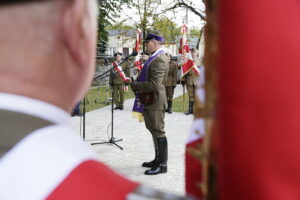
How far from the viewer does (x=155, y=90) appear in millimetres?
5316

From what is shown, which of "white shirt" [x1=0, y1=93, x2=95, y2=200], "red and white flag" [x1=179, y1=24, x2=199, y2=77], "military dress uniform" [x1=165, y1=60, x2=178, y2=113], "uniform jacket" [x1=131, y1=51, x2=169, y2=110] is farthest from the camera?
"military dress uniform" [x1=165, y1=60, x2=178, y2=113]

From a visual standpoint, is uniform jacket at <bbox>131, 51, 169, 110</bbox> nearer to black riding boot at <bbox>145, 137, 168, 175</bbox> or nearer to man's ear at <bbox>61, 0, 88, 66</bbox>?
black riding boot at <bbox>145, 137, 168, 175</bbox>

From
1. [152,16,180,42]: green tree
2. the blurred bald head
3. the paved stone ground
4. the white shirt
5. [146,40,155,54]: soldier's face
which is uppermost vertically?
[152,16,180,42]: green tree

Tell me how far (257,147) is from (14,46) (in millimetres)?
403

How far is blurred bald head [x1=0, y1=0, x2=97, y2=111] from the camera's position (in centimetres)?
63

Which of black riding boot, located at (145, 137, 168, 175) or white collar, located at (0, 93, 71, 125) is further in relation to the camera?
black riding boot, located at (145, 137, 168, 175)

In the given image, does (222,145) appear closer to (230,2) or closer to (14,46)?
(230,2)

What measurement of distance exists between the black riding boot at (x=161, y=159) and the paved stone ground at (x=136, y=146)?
0.29 feet

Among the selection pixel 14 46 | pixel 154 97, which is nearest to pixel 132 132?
pixel 154 97

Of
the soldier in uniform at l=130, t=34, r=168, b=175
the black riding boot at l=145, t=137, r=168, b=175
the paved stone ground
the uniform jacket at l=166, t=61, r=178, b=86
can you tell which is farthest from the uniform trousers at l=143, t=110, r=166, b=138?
the uniform jacket at l=166, t=61, r=178, b=86

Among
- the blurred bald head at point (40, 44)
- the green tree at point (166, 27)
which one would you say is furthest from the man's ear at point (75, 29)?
the green tree at point (166, 27)

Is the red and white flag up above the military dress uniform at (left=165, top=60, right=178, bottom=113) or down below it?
above

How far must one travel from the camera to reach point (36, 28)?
0.64 meters

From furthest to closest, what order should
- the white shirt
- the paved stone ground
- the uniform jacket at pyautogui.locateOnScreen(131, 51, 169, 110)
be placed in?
the paved stone ground
the uniform jacket at pyautogui.locateOnScreen(131, 51, 169, 110)
the white shirt
